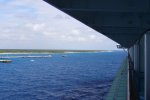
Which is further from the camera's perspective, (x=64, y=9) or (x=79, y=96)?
(x=79, y=96)

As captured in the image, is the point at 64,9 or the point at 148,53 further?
the point at 148,53

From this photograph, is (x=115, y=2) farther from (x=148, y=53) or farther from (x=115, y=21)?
(x=148, y=53)

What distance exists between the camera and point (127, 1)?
663 inches

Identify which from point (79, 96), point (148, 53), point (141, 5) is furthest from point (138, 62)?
point (141, 5)

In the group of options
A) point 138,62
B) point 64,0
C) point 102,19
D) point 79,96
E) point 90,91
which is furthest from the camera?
point 90,91

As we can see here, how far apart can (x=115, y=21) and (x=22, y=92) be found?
156ft

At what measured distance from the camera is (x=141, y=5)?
16953 millimetres

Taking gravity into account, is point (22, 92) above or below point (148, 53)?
below

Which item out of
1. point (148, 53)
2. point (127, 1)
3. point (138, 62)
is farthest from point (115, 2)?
point (138, 62)

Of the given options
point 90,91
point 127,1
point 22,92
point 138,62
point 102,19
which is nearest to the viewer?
point 127,1

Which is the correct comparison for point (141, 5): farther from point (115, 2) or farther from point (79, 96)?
point (79, 96)

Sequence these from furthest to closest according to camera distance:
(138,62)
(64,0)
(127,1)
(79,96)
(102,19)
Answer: (79,96), (138,62), (102,19), (127,1), (64,0)

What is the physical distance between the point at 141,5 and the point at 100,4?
205 cm

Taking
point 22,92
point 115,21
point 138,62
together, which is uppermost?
point 115,21
